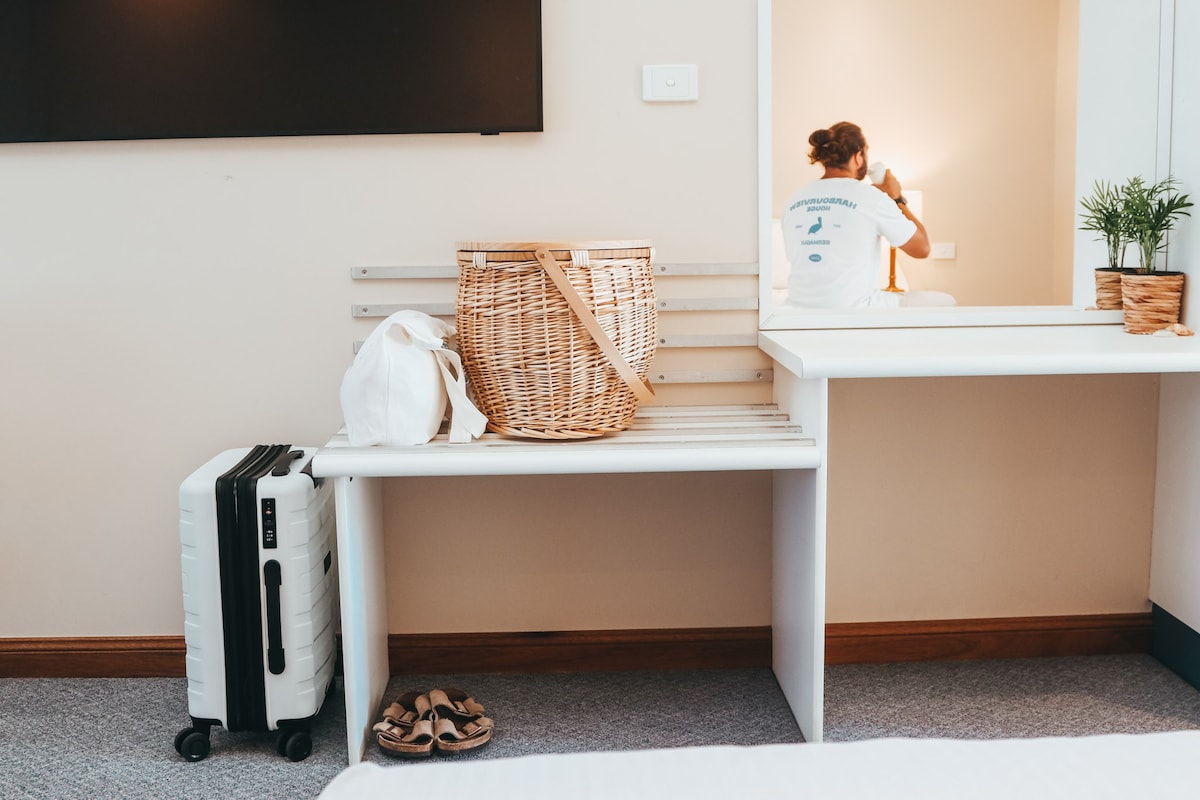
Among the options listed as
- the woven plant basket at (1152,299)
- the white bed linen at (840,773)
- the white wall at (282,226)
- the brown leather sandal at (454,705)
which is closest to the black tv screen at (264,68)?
the white wall at (282,226)

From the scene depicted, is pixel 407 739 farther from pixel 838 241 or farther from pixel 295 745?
pixel 838 241

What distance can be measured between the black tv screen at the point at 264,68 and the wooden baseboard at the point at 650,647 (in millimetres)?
1057

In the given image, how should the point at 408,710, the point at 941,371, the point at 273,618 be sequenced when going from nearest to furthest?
the point at 941,371 → the point at 273,618 → the point at 408,710

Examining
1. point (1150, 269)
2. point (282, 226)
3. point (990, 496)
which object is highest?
point (282, 226)

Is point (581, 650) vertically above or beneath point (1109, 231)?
beneath

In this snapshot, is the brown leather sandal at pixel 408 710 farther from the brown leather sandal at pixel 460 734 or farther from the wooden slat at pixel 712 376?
the wooden slat at pixel 712 376

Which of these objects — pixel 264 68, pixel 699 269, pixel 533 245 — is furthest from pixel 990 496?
pixel 264 68

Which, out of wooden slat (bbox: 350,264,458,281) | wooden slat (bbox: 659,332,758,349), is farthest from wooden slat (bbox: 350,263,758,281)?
wooden slat (bbox: 659,332,758,349)

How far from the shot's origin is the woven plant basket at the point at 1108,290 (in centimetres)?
214

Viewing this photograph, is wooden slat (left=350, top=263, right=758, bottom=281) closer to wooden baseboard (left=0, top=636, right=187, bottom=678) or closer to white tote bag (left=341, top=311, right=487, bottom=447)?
white tote bag (left=341, top=311, right=487, bottom=447)

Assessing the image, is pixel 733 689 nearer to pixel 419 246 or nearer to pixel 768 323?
pixel 768 323

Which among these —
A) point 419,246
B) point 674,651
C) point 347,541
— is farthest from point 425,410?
point 674,651

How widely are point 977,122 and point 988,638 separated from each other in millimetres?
1116

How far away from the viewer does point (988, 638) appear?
90.4 inches
